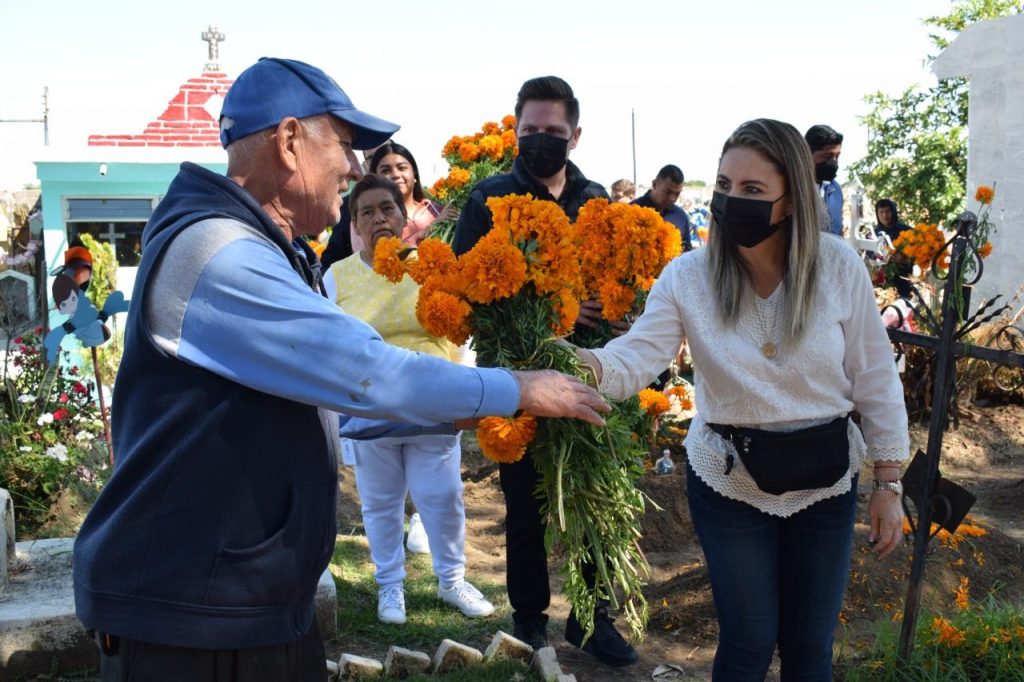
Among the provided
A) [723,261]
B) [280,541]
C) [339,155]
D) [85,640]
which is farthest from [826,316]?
[85,640]

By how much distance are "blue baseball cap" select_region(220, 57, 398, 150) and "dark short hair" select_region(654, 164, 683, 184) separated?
6585 millimetres

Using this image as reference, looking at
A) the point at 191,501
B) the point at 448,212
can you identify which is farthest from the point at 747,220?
the point at 448,212

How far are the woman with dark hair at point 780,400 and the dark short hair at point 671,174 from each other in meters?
5.64

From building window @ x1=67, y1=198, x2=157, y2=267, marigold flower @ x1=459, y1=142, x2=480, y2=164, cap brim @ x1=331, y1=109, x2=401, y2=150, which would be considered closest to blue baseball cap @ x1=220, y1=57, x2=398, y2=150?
cap brim @ x1=331, y1=109, x2=401, y2=150

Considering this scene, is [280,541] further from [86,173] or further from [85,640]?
[86,173]

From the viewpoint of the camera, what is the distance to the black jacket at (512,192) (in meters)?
4.00

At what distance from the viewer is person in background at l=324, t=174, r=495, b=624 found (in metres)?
4.51

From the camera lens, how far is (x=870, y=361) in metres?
2.81

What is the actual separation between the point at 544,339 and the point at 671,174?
5.93 metres

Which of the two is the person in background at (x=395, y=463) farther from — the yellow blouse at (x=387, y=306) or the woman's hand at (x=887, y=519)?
the woman's hand at (x=887, y=519)

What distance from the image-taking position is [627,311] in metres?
3.41

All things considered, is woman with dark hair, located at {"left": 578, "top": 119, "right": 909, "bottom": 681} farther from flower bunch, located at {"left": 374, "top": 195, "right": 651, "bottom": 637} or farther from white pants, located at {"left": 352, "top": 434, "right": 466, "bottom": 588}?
white pants, located at {"left": 352, "top": 434, "right": 466, "bottom": 588}

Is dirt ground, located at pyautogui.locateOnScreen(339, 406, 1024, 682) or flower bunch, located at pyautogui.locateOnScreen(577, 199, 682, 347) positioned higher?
Answer: flower bunch, located at pyautogui.locateOnScreen(577, 199, 682, 347)

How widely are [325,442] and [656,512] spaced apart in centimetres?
426
